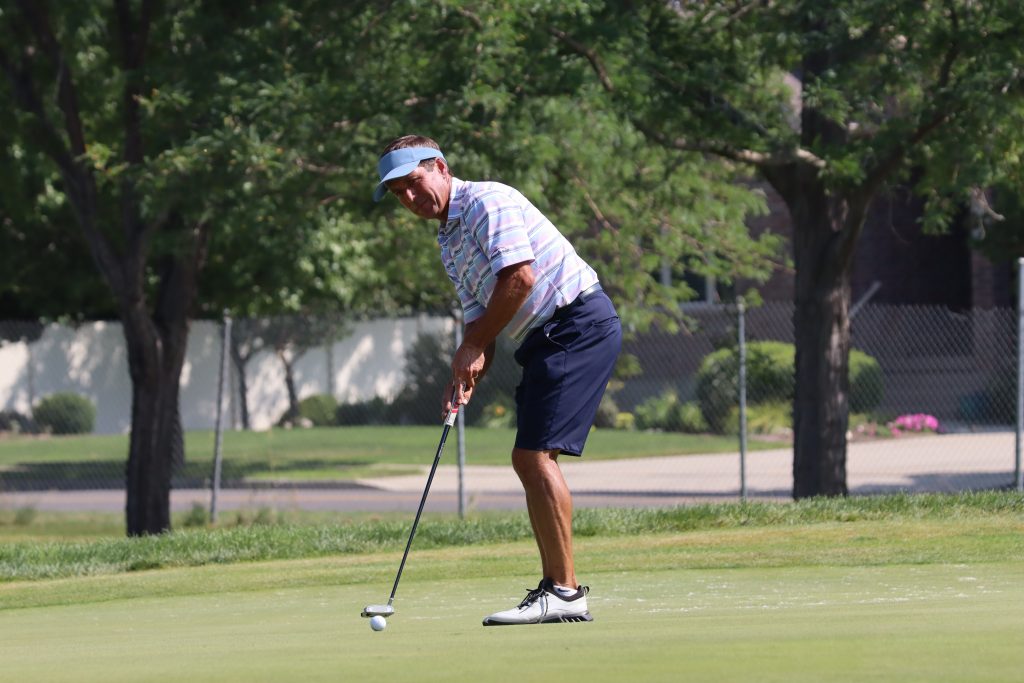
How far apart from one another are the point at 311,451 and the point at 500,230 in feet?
50.2

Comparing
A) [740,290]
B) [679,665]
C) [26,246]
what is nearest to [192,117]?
[26,246]

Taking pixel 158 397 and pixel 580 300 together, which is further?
pixel 158 397

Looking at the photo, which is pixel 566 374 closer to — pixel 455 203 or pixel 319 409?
pixel 455 203

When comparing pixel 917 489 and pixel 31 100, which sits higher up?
pixel 31 100

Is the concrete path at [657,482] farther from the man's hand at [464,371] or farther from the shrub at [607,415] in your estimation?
the man's hand at [464,371]

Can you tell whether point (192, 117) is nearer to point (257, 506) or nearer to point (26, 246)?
point (257, 506)

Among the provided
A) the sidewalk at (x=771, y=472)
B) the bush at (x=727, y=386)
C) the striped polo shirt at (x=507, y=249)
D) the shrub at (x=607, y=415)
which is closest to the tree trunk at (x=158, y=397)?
the sidewalk at (x=771, y=472)

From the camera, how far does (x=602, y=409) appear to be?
89.3ft

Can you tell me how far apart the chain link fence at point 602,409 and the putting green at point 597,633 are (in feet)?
32.4

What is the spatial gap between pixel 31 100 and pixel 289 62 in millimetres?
3323

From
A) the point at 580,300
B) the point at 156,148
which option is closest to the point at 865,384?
the point at 156,148

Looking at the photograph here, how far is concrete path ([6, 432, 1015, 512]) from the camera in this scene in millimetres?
18078

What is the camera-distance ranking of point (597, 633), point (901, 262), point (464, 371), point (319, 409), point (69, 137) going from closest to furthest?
point (597, 633)
point (464, 371)
point (69, 137)
point (319, 409)
point (901, 262)

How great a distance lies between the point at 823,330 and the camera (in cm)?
1379
